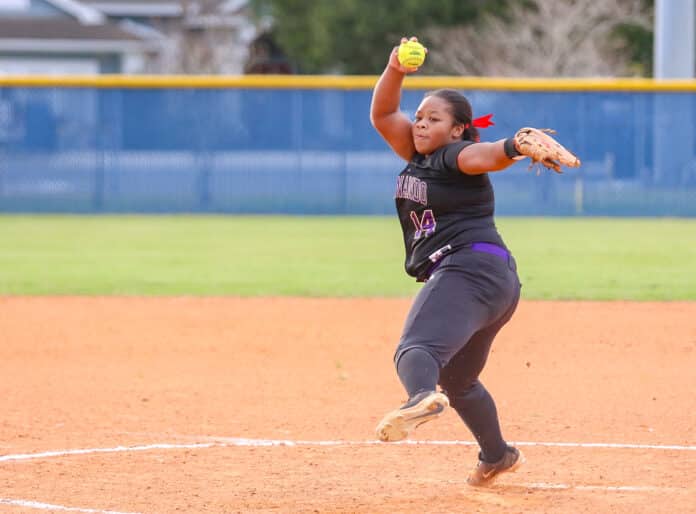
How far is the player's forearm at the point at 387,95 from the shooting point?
5418 mm

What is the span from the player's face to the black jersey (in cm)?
7

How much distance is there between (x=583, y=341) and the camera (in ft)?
32.5

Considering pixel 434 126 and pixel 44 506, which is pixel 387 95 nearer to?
pixel 434 126

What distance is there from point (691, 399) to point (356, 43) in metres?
30.5

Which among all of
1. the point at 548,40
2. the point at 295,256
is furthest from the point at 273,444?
the point at 548,40

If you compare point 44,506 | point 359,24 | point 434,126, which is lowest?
point 44,506

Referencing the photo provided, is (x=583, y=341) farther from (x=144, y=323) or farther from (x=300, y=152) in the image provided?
(x=300, y=152)

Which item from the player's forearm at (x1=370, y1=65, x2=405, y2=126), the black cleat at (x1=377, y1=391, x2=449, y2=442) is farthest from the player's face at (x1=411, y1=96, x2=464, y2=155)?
the black cleat at (x1=377, y1=391, x2=449, y2=442)

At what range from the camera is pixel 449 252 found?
5.09 metres

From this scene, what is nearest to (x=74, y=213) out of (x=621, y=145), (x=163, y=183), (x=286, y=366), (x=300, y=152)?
(x=163, y=183)

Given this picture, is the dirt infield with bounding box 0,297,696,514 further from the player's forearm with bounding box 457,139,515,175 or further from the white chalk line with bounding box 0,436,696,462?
the player's forearm with bounding box 457,139,515,175

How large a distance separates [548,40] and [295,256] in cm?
1960

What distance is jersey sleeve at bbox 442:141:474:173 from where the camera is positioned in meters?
4.92

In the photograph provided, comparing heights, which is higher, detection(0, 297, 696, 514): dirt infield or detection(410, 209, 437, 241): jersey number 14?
detection(410, 209, 437, 241): jersey number 14
